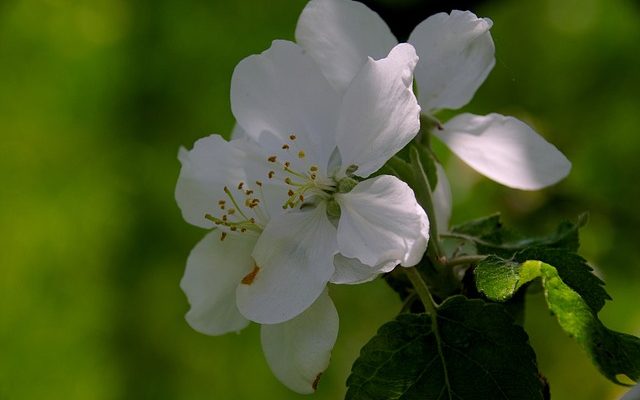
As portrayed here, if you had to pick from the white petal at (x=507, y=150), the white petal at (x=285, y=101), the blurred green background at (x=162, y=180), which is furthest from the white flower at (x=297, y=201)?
the blurred green background at (x=162, y=180)

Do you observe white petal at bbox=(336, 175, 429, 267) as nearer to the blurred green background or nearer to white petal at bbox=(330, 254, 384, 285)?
white petal at bbox=(330, 254, 384, 285)

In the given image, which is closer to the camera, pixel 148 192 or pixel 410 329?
pixel 410 329

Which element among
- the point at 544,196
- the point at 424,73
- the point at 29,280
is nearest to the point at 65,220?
the point at 29,280

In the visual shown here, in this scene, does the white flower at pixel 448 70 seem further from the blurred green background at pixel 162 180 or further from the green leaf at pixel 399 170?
the blurred green background at pixel 162 180

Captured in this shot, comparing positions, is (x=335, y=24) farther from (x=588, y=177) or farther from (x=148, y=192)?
(x=588, y=177)

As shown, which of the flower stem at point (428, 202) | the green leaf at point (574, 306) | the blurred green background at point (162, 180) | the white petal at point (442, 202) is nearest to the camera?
the green leaf at point (574, 306)

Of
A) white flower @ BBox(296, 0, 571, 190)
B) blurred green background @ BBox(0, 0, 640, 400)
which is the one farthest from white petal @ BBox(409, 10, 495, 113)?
blurred green background @ BBox(0, 0, 640, 400)
